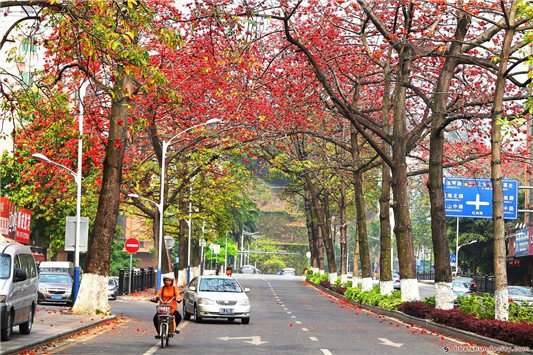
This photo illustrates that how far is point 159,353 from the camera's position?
17.1 metres

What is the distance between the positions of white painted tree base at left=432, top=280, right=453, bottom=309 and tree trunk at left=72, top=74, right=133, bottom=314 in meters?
10.1

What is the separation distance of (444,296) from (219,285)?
7285 millimetres

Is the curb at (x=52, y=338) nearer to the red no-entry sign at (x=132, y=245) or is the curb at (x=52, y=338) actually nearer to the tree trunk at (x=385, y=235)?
the tree trunk at (x=385, y=235)

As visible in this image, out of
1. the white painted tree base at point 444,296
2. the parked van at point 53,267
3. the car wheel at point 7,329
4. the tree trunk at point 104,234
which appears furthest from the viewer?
the parked van at point 53,267

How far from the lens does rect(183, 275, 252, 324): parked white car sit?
27031mm

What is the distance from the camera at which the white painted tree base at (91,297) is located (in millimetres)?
27297

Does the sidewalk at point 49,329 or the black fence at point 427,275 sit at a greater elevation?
the black fence at point 427,275

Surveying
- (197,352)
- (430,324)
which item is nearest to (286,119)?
(430,324)

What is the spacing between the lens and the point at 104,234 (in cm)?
2814

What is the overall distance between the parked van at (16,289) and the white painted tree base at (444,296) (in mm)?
12028

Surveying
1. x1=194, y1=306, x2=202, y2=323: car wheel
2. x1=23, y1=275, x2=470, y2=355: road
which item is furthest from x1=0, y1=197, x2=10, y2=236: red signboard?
x1=194, y1=306, x2=202, y2=323: car wheel

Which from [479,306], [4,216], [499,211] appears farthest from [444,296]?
[4,216]

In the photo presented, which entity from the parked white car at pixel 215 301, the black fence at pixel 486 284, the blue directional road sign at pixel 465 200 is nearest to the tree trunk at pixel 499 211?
the parked white car at pixel 215 301

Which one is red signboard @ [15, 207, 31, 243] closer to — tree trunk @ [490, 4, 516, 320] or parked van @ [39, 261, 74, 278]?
parked van @ [39, 261, 74, 278]
